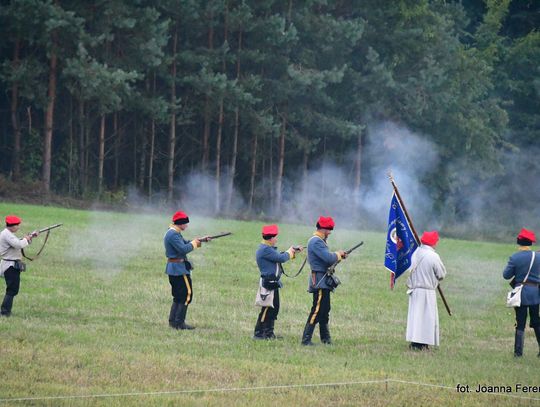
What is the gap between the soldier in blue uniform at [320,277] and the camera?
1736 centimetres

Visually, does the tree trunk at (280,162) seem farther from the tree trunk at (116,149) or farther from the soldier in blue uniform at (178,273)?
the soldier in blue uniform at (178,273)

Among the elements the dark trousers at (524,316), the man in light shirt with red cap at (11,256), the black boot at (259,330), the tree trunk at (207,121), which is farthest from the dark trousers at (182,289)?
the tree trunk at (207,121)

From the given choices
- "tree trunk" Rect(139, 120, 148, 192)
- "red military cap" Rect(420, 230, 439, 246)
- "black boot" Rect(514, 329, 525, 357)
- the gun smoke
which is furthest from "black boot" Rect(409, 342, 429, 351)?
"tree trunk" Rect(139, 120, 148, 192)

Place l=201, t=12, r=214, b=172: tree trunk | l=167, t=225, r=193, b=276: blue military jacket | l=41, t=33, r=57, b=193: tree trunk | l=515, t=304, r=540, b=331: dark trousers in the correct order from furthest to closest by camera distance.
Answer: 1. l=201, t=12, r=214, b=172: tree trunk
2. l=41, t=33, r=57, b=193: tree trunk
3. l=167, t=225, r=193, b=276: blue military jacket
4. l=515, t=304, r=540, b=331: dark trousers

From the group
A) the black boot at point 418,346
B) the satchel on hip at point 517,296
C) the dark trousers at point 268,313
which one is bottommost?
the black boot at point 418,346

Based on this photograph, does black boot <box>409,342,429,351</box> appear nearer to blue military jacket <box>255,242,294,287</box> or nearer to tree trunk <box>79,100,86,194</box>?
blue military jacket <box>255,242,294,287</box>

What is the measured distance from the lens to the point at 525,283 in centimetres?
1758

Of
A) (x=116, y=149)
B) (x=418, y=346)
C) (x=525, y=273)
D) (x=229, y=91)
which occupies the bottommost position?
(x=116, y=149)

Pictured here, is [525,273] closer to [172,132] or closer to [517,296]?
[517,296]

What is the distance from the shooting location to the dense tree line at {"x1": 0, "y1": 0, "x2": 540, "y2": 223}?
43406 mm

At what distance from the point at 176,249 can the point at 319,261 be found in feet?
8.25

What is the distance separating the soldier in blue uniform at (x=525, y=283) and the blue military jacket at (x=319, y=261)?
119 inches

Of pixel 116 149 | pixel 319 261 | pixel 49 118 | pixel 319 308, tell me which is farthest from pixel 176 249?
pixel 116 149

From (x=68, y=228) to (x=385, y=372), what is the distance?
17045 mm
